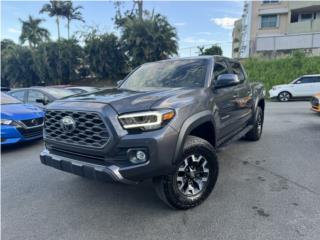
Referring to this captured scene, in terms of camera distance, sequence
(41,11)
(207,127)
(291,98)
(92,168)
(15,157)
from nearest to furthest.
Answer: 1. (92,168)
2. (207,127)
3. (15,157)
4. (291,98)
5. (41,11)

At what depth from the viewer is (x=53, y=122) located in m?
2.97

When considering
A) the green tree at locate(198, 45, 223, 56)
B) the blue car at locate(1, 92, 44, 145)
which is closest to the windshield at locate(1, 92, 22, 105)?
the blue car at locate(1, 92, 44, 145)

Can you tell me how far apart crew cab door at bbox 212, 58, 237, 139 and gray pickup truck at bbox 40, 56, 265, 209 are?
16 mm

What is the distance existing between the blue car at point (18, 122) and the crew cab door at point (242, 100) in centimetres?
468

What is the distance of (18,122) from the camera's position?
5508 millimetres

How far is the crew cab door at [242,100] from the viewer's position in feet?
13.7

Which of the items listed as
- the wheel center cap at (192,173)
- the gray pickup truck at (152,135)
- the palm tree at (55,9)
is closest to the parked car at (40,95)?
the gray pickup truck at (152,135)

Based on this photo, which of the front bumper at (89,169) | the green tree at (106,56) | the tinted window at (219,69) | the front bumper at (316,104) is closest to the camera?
the front bumper at (89,169)

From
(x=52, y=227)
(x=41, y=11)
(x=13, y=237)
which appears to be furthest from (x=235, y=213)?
(x=41, y=11)

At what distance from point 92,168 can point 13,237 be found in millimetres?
1106

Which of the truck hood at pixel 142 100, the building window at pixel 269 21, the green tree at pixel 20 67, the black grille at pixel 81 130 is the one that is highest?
the building window at pixel 269 21

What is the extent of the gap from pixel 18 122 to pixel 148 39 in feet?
66.4

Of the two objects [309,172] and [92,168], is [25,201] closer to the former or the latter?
[92,168]

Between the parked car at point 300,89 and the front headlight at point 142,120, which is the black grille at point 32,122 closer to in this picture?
the front headlight at point 142,120
